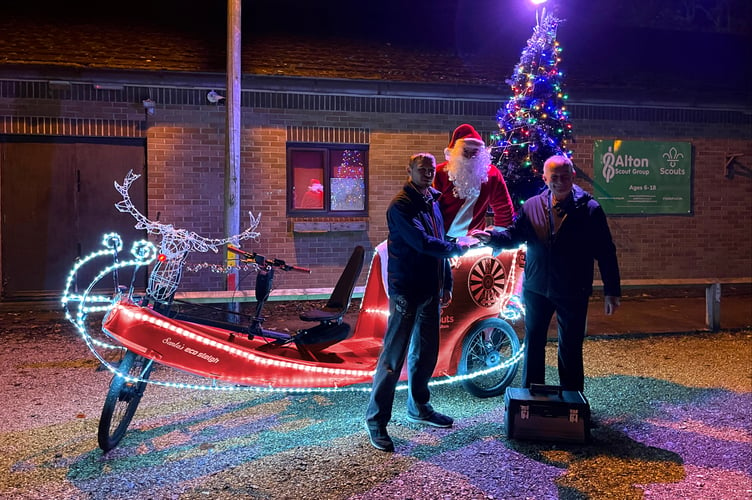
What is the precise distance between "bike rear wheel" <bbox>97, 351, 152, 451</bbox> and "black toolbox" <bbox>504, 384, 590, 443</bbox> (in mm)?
2597

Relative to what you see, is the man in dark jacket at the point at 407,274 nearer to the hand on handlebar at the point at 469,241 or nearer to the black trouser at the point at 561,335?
the hand on handlebar at the point at 469,241

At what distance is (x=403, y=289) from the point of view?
179 inches

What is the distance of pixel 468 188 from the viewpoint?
17.8ft

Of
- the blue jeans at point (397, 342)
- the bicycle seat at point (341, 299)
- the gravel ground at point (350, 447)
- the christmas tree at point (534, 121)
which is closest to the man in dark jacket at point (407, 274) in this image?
the blue jeans at point (397, 342)

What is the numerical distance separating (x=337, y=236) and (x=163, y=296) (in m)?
6.44

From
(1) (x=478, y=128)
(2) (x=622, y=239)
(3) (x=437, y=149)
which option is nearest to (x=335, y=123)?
(3) (x=437, y=149)

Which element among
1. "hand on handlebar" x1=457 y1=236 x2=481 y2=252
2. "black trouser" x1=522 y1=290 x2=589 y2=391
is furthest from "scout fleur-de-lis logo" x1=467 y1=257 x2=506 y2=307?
"black trouser" x1=522 y1=290 x2=589 y2=391

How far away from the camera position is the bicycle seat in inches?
206

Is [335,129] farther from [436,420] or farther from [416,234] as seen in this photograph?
[436,420]

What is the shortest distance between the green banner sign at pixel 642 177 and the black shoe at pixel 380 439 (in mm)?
8574

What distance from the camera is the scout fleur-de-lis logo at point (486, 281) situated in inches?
215

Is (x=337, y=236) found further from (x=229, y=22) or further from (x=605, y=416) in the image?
(x=605, y=416)

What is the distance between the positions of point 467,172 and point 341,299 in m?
1.47

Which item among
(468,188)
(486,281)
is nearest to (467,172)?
(468,188)
